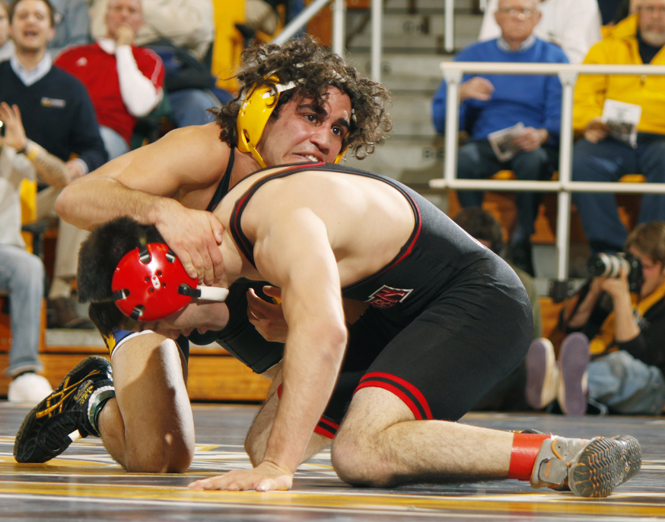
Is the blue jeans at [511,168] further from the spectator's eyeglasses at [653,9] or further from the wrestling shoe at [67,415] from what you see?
the wrestling shoe at [67,415]

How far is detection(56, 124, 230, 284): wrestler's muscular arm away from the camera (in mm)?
2475

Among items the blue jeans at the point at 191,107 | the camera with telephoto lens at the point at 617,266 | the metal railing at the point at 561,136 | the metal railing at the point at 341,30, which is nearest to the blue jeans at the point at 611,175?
the metal railing at the point at 561,136

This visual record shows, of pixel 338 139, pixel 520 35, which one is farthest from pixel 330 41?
pixel 338 139

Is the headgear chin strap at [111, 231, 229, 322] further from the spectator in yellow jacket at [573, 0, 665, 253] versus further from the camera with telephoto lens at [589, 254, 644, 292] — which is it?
the spectator in yellow jacket at [573, 0, 665, 253]

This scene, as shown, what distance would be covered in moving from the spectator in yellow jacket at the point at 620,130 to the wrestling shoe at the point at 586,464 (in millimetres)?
3574

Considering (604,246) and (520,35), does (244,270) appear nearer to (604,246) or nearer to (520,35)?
(604,246)

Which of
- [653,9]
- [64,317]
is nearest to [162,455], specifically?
[64,317]

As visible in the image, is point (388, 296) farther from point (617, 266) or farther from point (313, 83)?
point (617, 266)

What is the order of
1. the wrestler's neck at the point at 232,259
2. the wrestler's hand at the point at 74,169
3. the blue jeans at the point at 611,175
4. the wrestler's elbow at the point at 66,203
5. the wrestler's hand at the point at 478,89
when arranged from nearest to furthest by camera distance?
the wrestler's neck at the point at 232,259, the wrestler's elbow at the point at 66,203, the wrestler's hand at the point at 74,169, the blue jeans at the point at 611,175, the wrestler's hand at the point at 478,89

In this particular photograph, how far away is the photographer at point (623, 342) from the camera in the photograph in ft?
Answer: 15.6

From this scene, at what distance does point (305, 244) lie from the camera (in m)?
1.86

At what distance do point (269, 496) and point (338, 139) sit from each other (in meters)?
1.42

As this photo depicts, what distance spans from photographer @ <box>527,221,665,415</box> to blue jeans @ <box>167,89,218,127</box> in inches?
105

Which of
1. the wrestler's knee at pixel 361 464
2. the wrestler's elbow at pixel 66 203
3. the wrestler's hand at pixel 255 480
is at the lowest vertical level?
the wrestler's knee at pixel 361 464
